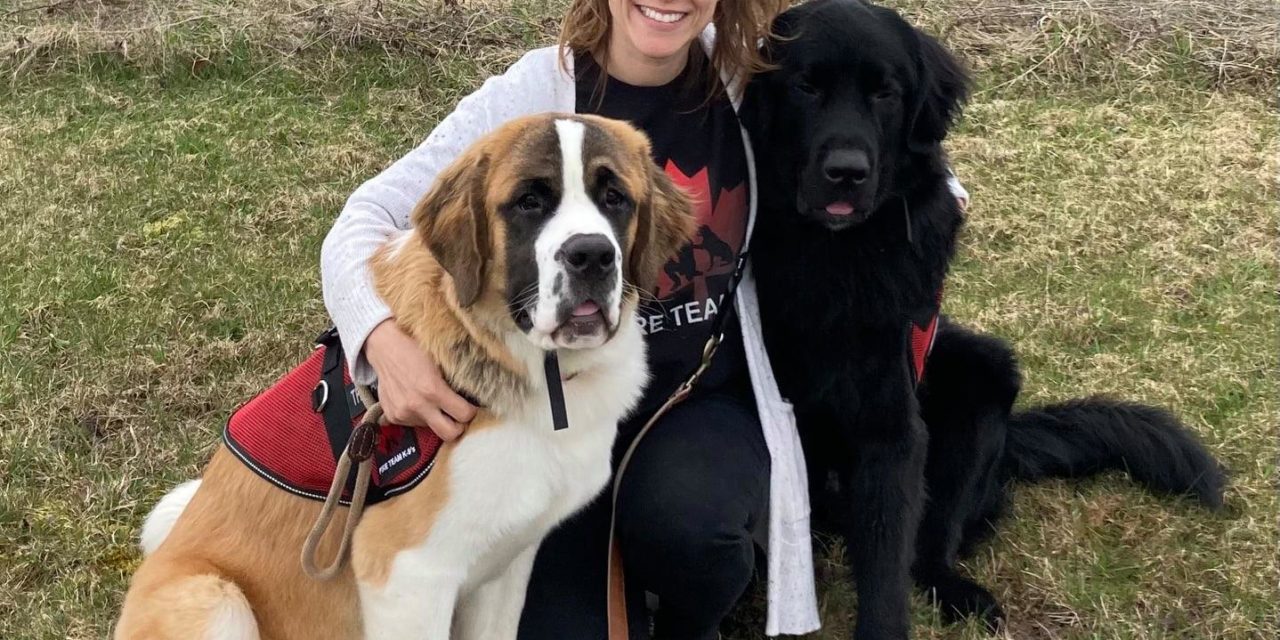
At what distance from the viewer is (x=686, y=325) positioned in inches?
101

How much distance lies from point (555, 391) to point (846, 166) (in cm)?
84

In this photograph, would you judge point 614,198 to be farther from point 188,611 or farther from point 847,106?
point 188,611

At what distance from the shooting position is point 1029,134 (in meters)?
5.82

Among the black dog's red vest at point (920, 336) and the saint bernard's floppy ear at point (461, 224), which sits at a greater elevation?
the saint bernard's floppy ear at point (461, 224)

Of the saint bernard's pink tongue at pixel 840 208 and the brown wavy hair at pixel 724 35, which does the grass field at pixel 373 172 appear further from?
the brown wavy hair at pixel 724 35

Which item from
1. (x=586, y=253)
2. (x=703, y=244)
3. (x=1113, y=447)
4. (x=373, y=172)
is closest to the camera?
(x=586, y=253)

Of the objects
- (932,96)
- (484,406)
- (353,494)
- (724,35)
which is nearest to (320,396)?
(353,494)

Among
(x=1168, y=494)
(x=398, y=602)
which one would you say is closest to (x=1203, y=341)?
(x=1168, y=494)

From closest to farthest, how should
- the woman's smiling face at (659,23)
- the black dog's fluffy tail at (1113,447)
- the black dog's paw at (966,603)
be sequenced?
the woman's smiling face at (659,23) < the black dog's paw at (966,603) < the black dog's fluffy tail at (1113,447)

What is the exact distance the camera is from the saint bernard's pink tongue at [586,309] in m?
1.93

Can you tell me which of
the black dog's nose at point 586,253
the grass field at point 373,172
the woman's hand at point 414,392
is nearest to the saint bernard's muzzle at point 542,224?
the black dog's nose at point 586,253

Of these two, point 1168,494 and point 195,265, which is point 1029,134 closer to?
point 1168,494

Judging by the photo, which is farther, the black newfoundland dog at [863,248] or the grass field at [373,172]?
the grass field at [373,172]

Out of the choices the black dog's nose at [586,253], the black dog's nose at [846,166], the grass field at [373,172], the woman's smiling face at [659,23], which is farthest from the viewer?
the grass field at [373,172]
